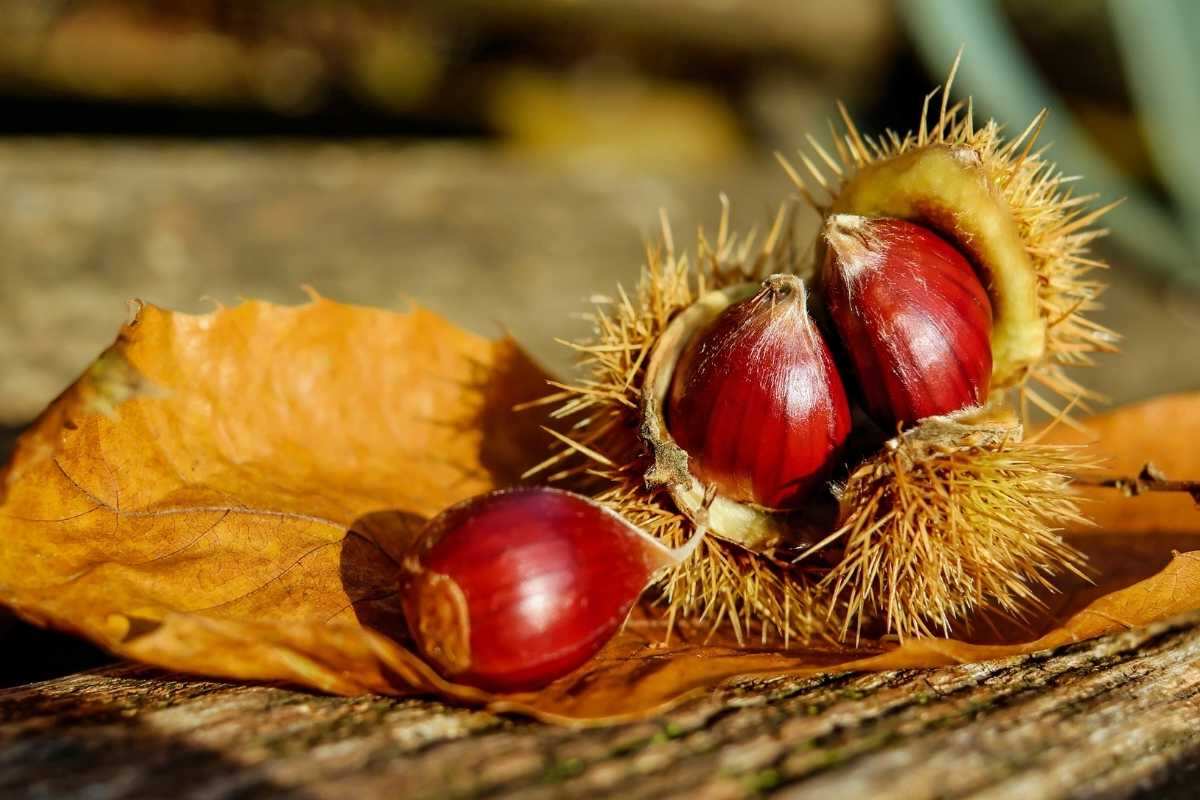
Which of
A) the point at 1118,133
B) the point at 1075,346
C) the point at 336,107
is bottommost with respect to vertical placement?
the point at 1075,346

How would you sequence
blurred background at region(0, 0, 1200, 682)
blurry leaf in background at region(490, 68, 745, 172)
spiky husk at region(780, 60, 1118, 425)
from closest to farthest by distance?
spiky husk at region(780, 60, 1118, 425), blurred background at region(0, 0, 1200, 682), blurry leaf in background at region(490, 68, 745, 172)

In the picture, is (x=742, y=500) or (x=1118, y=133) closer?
(x=742, y=500)

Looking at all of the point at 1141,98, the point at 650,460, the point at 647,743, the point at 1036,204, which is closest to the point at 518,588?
the point at 647,743

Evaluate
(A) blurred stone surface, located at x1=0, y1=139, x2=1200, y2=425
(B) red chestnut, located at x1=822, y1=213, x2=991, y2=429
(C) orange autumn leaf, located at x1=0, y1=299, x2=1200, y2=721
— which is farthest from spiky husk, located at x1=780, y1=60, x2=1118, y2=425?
(A) blurred stone surface, located at x1=0, y1=139, x2=1200, y2=425

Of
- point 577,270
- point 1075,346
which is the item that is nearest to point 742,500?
point 1075,346

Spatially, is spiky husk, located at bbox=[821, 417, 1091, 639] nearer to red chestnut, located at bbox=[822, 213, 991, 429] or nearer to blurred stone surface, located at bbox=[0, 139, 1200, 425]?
red chestnut, located at bbox=[822, 213, 991, 429]

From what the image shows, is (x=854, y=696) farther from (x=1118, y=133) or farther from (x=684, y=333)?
(x=1118, y=133)
